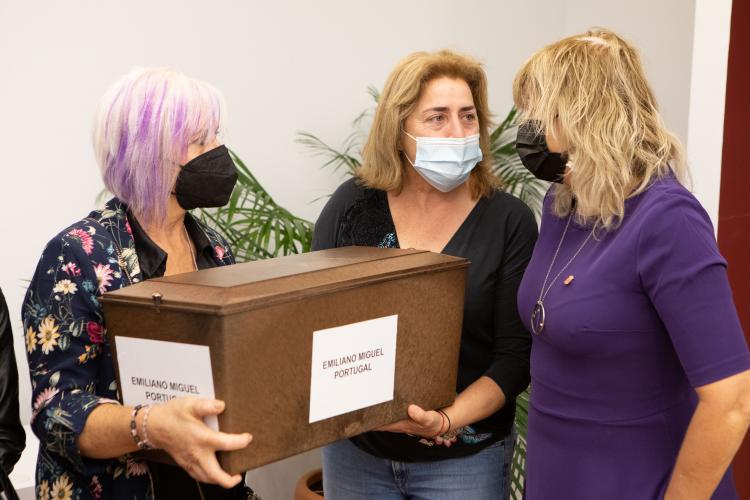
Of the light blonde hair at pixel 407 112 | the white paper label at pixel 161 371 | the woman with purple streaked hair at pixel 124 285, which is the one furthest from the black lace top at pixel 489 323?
the white paper label at pixel 161 371

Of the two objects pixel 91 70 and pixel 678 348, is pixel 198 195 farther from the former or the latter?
pixel 91 70

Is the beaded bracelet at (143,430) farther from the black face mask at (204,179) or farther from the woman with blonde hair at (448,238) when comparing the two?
the woman with blonde hair at (448,238)

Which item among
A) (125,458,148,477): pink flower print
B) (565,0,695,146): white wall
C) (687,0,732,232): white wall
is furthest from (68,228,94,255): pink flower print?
(565,0,695,146): white wall

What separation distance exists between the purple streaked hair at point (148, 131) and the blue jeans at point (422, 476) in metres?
0.70

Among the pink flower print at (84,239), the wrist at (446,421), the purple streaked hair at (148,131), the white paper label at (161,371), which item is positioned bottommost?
the wrist at (446,421)

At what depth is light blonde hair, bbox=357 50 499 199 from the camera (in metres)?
1.84

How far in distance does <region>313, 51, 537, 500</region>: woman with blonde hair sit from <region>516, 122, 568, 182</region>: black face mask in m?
0.24

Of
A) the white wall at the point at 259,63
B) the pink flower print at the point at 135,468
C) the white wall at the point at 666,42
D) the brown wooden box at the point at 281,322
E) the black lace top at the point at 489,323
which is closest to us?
the brown wooden box at the point at 281,322

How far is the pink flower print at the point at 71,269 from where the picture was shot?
1.27 meters

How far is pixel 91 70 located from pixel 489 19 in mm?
1656

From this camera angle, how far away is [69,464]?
4.33 feet

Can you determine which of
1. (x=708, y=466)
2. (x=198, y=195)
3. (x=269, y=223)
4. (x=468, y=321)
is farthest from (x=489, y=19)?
(x=708, y=466)

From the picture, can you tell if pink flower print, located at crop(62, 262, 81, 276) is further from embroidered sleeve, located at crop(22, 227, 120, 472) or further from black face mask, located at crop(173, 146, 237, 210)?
black face mask, located at crop(173, 146, 237, 210)

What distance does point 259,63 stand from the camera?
2932 mm
